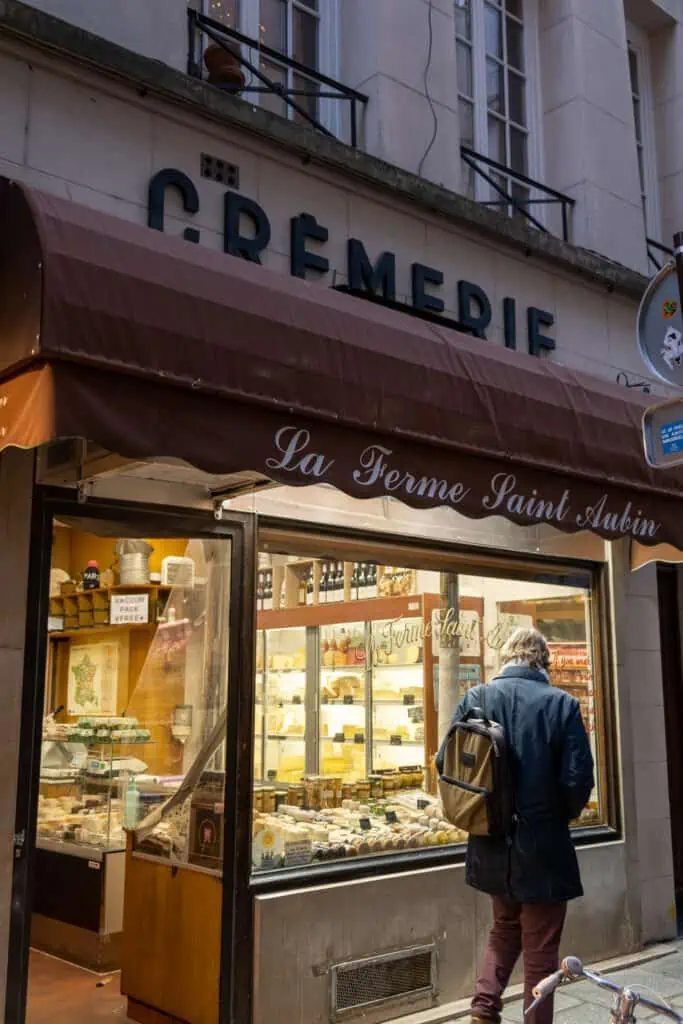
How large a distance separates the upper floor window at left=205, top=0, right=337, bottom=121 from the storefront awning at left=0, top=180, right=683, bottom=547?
2466mm

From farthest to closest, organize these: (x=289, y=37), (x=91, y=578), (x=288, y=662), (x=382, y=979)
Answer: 1. (x=91, y=578)
2. (x=289, y=37)
3. (x=288, y=662)
4. (x=382, y=979)

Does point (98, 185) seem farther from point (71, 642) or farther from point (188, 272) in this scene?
point (71, 642)

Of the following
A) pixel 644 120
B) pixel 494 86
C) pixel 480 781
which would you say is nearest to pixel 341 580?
pixel 480 781

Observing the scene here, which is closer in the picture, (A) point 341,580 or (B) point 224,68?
(B) point 224,68

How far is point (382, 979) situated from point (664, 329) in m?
3.82

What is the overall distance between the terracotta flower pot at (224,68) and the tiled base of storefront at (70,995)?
5.44 metres

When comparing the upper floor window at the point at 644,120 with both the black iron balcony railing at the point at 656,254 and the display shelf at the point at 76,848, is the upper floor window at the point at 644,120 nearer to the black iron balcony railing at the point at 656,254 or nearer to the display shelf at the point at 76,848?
the black iron balcony railing at the point at 656,254

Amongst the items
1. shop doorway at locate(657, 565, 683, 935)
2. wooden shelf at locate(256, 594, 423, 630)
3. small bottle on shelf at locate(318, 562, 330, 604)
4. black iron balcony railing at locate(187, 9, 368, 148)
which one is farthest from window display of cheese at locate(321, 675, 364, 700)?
black iron balcony railing at locate(187, 9, 368, 148)

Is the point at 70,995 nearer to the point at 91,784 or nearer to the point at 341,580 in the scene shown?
the point at 91,784

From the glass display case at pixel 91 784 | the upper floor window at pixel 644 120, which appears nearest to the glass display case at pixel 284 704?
the glass display case at pixel 91 784

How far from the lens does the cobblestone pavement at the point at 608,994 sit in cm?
557

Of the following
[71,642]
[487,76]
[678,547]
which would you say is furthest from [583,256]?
[71,642]

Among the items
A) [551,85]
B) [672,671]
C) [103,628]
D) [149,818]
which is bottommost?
[149,818]

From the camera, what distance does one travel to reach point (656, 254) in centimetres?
919
